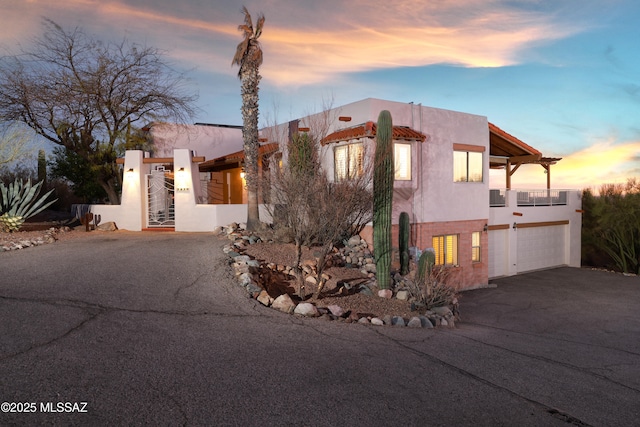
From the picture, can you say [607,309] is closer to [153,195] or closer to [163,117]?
[153,195]

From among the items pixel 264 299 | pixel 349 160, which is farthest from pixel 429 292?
pixel 349 160

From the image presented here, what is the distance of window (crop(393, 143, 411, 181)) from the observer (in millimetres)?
16844

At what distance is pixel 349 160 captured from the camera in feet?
50.7

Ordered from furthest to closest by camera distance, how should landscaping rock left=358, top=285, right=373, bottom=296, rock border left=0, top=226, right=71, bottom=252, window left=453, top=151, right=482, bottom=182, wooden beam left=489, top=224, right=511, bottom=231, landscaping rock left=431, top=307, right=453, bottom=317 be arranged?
wooden beam left=489, top=224, right=511, bottom=231 < window left=453, top=151, right=482, bottom=182 < rock border left=0, top=226, right=71, bottom=252 < landscaping rock left=358, top=285, right=373, bottom=296 < landscaping rock left=431, top=307, right=453, bottom=317

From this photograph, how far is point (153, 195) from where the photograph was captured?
760 inches

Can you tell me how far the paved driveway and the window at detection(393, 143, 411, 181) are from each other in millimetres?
7077

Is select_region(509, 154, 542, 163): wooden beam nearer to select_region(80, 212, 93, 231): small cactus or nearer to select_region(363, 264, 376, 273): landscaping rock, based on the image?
select_region(363, 264, 376, 273): landscaping rock

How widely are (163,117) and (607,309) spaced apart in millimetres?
21484

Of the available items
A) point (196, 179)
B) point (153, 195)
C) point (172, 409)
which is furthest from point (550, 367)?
point (153, 195)

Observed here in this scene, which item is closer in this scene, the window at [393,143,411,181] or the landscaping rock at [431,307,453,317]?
the landscaping rock at [431,307,453,317]

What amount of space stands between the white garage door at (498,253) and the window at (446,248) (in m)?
3.55

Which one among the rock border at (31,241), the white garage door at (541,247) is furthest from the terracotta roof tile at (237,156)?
the white garage door at (541,247)

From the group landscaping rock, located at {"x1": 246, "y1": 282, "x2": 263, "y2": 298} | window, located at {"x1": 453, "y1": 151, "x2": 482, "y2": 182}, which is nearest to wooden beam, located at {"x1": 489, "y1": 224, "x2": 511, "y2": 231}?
window, located at {"x1": 453, "y1": 151, "x2": 482, "y2": 182}

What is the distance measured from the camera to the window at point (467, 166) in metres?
19.0
